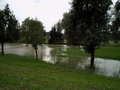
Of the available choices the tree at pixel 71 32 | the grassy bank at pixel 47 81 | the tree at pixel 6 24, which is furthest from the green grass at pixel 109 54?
the grassy bank at pixel 47 81

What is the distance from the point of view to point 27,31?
24.5 metres

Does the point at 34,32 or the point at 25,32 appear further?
the point at 25,32

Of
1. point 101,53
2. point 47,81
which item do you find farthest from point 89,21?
point 101,53

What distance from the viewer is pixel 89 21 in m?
21.9

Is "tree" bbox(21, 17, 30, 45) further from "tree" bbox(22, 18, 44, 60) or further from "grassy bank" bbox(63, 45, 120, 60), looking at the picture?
"grassy bank" bbox(63, 45, 120, 60)

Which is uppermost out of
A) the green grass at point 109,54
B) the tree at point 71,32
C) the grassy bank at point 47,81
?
the tree at point 71,32

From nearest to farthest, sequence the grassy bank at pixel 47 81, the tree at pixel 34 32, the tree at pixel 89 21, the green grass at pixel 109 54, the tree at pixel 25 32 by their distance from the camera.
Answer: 1. the grassy bank at pixel 47 81
2. the tree at pixel 89 21
3. the tree at pixel 34 32
4. the tree at pixel 25 32
5. the green grass at pixel 109 54

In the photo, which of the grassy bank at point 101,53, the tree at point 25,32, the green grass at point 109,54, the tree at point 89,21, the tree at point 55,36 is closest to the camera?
the tree at point 89,21

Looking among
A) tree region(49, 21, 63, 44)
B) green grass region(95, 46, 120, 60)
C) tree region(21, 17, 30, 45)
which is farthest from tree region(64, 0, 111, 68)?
tree region(49, 21, 63, 44)

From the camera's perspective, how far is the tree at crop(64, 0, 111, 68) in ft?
68.2

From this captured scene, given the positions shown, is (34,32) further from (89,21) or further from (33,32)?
(89,21)

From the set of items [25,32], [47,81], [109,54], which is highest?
[25,32]

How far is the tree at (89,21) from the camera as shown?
2080 centimetres

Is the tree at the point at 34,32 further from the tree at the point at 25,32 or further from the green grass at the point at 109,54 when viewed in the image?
the green grass at the point at 109,54
